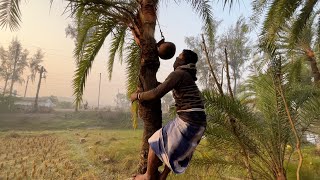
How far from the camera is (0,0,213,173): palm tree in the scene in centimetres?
352

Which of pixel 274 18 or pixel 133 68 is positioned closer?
pixel 133 68

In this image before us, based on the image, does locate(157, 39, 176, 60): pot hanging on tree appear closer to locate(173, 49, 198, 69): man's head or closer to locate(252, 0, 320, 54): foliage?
locate(173, 49, 198, 69): man's head

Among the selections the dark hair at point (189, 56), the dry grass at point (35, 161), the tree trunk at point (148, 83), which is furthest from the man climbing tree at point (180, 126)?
the dry grass at point (35, 161)

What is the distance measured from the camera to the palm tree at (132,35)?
352 cm

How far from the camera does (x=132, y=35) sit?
167 inches

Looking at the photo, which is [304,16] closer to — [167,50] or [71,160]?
[167,50]

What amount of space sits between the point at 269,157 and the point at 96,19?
16.5 feet

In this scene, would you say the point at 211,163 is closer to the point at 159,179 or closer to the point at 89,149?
the point at 159,179

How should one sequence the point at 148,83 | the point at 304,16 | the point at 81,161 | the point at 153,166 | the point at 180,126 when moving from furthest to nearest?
the point at 81,161 < the point at 304,16 < the point at 148,83 < the point at 153,166 < the point at 180,126

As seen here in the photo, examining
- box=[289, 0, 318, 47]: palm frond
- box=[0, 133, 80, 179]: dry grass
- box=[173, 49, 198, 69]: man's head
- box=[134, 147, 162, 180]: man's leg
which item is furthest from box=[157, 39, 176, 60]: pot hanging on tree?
box=[0, 133, 80, 179]: dry grass

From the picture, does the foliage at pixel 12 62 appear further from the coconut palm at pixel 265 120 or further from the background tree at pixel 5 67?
the coconut palm at pixel 265 120

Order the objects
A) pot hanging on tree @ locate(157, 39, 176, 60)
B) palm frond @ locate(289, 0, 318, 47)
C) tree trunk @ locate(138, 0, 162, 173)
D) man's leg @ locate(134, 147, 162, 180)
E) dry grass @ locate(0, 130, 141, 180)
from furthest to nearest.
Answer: dry grass @ locate(0, 130, 141, 180), palm frond @ locate(289, 0, 318, 47), tree trunk @ locate(138, 0, 162, 173), pot hanging on tree @ locate(157, 39, 176, 60), man's leg @ locate(134, 147, 162, 180)

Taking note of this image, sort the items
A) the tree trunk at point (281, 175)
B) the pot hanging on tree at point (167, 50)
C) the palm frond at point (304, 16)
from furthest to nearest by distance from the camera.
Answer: the palm frond at point (304, 16) → the tree trunk at point (281, 175) → the pot hanging on tree at point (167, 50)

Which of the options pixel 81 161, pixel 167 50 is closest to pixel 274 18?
pixel 167 50
